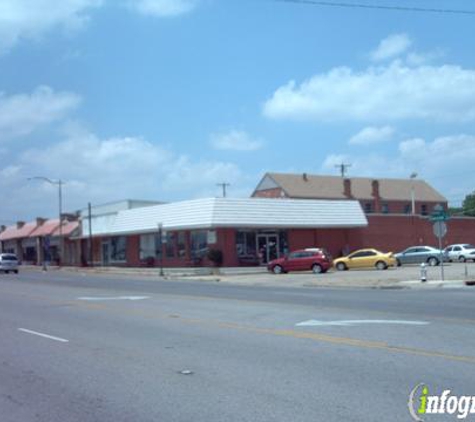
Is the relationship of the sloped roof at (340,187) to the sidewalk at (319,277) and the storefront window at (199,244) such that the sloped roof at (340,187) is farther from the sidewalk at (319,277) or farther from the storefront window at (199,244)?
the sidewalk at (319,277)

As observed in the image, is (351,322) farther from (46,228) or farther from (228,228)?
(46,228)

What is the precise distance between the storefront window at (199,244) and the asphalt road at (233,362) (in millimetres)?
30362

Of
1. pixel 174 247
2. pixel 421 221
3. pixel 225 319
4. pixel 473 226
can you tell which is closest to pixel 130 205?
pixel 174 247

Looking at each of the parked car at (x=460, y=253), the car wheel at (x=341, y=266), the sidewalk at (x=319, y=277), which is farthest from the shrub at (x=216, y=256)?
the parked car at (x=460, y=253)

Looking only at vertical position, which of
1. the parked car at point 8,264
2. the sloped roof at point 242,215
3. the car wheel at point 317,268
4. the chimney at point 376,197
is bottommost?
the car wheel at point 317,268

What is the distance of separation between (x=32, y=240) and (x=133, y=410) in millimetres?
77944

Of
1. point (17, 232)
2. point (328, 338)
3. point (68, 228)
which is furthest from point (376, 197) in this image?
point (328, 338)

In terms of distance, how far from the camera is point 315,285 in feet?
103

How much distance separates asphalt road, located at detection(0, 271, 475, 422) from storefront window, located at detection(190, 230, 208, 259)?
3036 centimetres

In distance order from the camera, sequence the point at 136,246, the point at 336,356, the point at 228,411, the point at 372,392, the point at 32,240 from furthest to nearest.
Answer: the point at 32,240
the point at 136,246
the point at 336,356
the point at 372,392
the point at 228,411

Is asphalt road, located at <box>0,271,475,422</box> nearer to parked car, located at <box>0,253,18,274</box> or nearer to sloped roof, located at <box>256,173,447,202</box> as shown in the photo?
parked car, located at <box>0,253,18,274</box>

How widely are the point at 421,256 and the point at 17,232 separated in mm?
55374

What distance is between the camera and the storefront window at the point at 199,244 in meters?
49.2

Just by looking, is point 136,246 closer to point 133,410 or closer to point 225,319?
point 225,319
